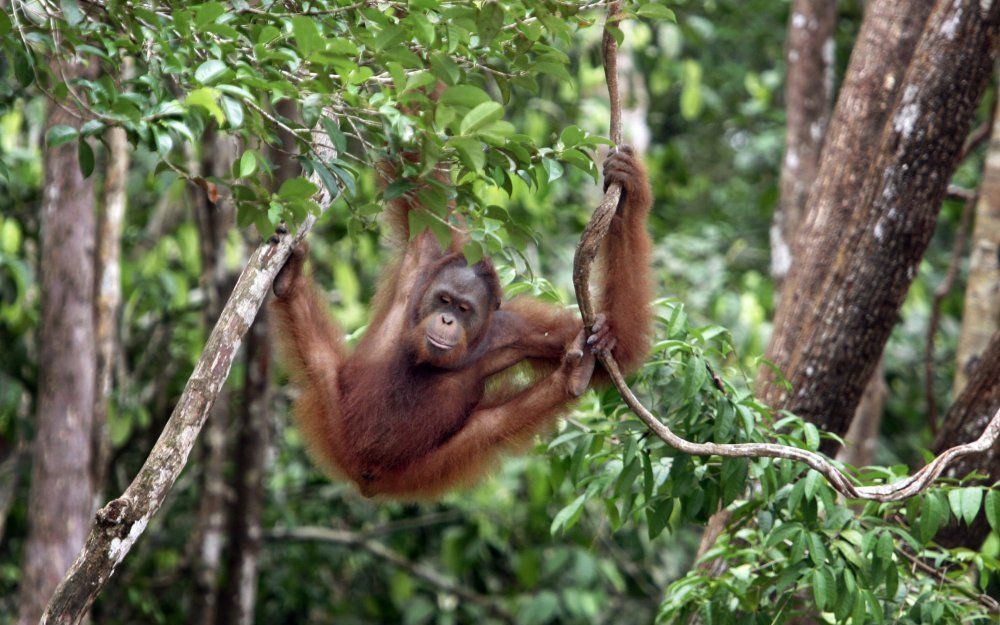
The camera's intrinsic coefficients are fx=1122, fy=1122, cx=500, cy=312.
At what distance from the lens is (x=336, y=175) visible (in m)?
2.51

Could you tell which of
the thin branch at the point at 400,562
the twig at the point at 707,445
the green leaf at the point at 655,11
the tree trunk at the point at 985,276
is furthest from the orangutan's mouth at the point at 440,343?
the thin branch at the point at 400,562

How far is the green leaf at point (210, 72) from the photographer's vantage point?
2148 mm

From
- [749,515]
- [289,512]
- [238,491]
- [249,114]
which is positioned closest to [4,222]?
[238,491]

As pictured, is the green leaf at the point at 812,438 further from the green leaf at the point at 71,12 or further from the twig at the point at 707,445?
the green leaf at the point at 71,12

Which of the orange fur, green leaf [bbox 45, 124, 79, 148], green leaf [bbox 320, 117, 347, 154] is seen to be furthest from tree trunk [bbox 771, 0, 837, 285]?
green leaf [bbox 45, 124, 79, 148]

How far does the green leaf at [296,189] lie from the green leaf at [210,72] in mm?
281

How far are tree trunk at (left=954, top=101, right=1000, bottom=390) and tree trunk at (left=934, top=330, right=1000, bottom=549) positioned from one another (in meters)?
0.95

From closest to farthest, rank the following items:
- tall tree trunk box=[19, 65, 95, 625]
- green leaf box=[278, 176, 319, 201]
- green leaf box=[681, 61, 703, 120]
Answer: green leaf box=[278, 176, 319, 201]
tall tree trunk box=[19, 65, 95, 625]
green leaf box=[681, 61, 703, 120]

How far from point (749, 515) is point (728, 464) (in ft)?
1.26

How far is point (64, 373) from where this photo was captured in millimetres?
4863

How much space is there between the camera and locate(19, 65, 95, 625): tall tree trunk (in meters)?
4.80

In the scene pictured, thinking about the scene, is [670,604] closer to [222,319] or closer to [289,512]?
[222,319]

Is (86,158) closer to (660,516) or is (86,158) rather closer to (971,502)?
(660,516)

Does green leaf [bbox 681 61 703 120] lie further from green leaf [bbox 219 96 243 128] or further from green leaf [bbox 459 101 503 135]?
green leaf [bbox 219 96 243 128]
